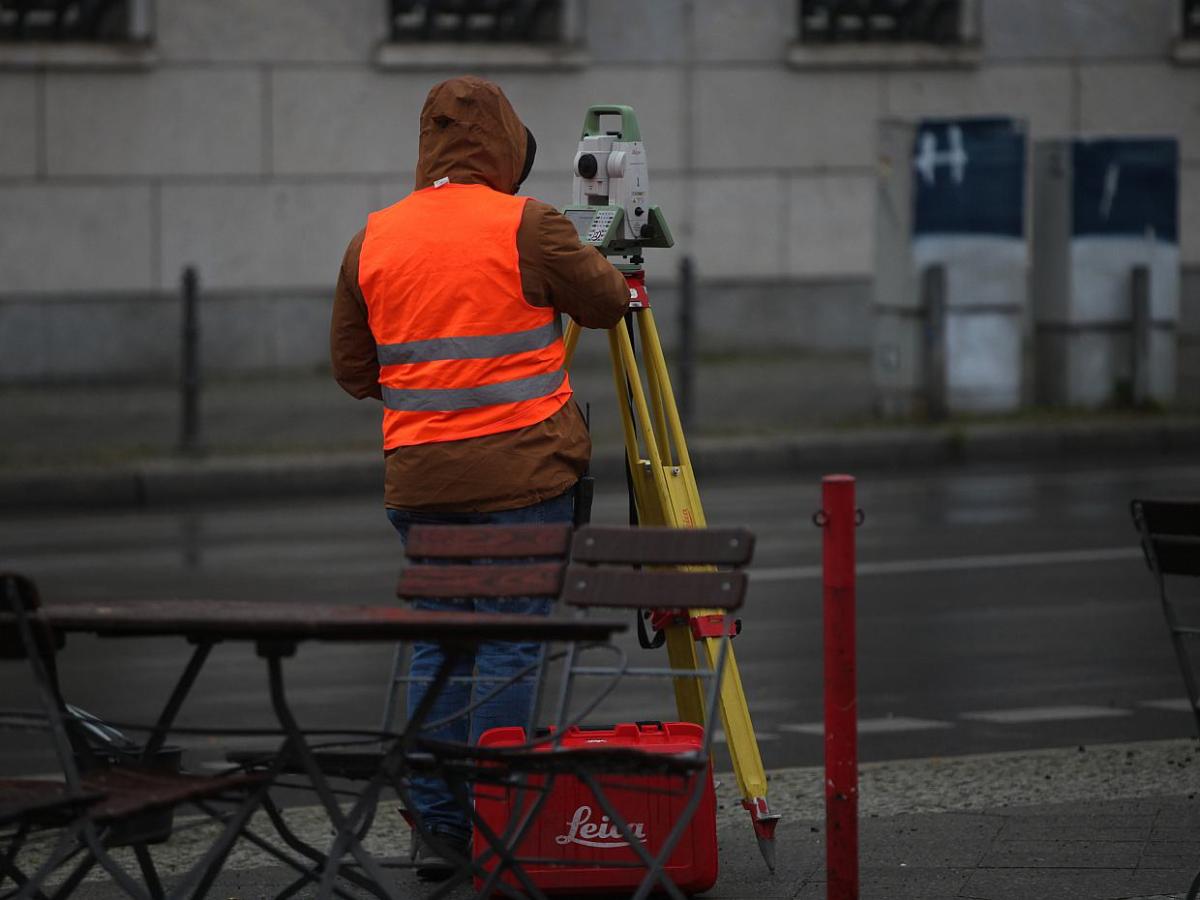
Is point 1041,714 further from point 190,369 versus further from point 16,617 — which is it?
point 190,369

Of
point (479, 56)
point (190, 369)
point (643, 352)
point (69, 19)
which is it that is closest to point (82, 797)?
point (643, 352)

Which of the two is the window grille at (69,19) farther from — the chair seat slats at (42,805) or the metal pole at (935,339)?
the chair seat slats at (42,805)

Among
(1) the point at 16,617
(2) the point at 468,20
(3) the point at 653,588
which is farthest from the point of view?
(2) the point at 468,20

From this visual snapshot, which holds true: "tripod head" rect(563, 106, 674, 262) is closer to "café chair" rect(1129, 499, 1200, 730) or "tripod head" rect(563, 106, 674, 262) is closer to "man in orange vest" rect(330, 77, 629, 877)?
"man in orange vest" rect(330, 77, 629, 877)

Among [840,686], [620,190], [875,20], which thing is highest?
[875,20]

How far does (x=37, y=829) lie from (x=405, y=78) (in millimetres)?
15642

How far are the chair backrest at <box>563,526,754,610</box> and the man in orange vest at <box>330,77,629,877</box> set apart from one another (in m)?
0.65

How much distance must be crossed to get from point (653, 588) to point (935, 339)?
11.8 meters

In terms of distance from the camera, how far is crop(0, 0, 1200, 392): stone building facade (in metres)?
19.0

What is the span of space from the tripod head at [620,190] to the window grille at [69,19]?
45.5 feet

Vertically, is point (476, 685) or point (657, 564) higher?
point (657, 564)

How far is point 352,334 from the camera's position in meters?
5.67

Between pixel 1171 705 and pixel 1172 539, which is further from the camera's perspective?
pixel 1171 705

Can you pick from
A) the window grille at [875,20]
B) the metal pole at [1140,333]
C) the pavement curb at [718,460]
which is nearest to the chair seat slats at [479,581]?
the pavement curb at [718,460]
